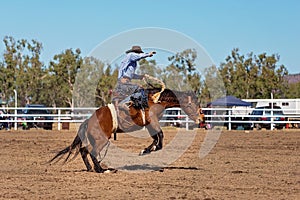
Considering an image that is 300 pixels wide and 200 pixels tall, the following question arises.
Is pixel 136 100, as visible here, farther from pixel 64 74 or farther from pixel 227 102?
pixel 64 74

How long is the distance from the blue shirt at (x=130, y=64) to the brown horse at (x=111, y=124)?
0.64 metres

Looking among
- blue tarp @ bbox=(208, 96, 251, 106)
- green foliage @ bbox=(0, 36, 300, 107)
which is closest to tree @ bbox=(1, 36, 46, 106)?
green foliage @ bbox=(0, 36, 300, 107)

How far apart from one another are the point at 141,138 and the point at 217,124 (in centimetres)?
855

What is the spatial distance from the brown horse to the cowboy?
0.31 meters

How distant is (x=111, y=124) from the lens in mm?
11359

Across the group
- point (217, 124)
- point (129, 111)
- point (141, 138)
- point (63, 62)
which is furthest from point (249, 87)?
point (129, 111)

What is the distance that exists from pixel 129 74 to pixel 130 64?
0.20 meters

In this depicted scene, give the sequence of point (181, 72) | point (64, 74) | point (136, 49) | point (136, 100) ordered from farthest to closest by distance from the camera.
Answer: point (64, 74)
point (181, 72)
point (136, 100)
point (136, 49)

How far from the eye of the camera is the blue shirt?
11125 mm

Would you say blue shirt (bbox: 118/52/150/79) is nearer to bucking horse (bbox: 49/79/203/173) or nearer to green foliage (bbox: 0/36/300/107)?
bucking horse (bbox: 49/79/203/173)

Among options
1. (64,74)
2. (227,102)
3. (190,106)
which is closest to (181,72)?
(227,102)

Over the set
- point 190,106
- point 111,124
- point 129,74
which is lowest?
point 111,124

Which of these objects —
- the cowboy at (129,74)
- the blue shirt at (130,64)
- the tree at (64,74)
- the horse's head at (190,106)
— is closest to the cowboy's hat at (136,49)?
the cowboy at (129,74)

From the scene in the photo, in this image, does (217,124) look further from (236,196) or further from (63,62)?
(63,62)
